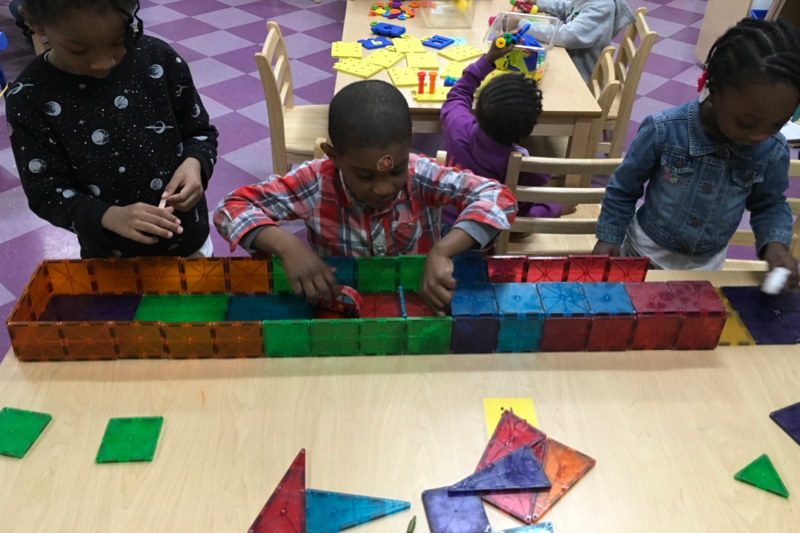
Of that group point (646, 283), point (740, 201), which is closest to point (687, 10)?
point (740, 201)

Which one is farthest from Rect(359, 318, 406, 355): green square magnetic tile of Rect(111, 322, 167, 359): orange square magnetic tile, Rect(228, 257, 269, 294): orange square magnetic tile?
Rect(111, 322, 167, 359): orange square magnetic tile

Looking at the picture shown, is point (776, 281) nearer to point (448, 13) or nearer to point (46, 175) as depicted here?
point (46, 175)

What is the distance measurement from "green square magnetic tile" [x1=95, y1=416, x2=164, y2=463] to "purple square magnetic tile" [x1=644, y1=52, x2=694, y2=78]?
4.24 m

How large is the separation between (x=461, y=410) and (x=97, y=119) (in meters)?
0.93

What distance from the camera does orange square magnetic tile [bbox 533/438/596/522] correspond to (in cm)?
94

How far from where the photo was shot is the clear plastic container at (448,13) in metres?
2.80

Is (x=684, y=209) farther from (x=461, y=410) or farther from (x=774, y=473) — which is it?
(x=461, y=410)

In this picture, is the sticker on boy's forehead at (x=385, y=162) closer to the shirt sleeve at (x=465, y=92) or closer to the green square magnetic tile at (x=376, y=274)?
the green square magnetic tile at (x=376, y=274)

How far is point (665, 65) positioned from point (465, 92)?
300cm

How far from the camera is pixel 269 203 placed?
4.21ft

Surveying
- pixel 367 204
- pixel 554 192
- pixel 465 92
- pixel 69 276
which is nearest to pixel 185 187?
pixel 69 276

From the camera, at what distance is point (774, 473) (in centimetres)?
99

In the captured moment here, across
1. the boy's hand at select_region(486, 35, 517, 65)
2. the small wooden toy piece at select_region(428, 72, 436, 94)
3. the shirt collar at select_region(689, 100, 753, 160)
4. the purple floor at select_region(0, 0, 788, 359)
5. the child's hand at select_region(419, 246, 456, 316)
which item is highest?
the shirt collar at select_region(689, 100, 753, 160)

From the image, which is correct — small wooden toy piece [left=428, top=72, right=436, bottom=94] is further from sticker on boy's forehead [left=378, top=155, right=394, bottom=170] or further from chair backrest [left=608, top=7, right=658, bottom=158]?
sticker on boy's forehead [left=378, top=155, right=394, bottom=170]
